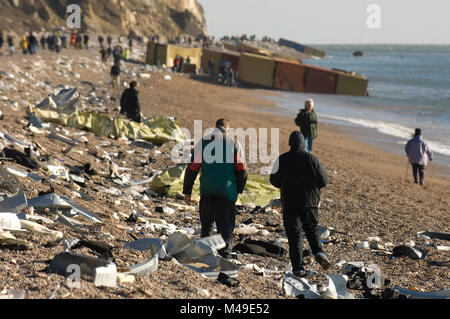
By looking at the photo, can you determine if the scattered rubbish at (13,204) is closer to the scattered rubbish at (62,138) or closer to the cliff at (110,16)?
the scattered rubbish at (62,138)

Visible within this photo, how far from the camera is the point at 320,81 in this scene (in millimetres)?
40031

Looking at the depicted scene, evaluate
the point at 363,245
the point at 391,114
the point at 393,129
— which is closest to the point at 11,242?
the point at 363,245

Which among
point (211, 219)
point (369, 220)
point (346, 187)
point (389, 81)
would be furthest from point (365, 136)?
point (389, 81)

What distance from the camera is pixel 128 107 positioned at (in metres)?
14.7

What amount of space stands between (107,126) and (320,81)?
91.9ft

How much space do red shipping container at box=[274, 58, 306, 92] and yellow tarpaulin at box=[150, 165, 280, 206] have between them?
102 feet

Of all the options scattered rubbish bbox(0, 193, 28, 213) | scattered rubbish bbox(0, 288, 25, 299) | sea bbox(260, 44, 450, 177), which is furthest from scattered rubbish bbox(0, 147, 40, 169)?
sea bbox(260, 44, 450, 177)

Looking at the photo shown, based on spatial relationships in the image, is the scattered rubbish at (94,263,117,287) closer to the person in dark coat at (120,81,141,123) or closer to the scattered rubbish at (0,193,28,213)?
the scattered rubbish at (0,193,28,213)

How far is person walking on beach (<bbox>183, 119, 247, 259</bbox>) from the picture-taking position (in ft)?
19.4

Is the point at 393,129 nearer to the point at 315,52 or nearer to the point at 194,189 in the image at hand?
the point at 194,189

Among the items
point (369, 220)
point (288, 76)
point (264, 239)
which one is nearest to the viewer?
point (264, 239)

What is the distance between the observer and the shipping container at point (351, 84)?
3869 centimetres
